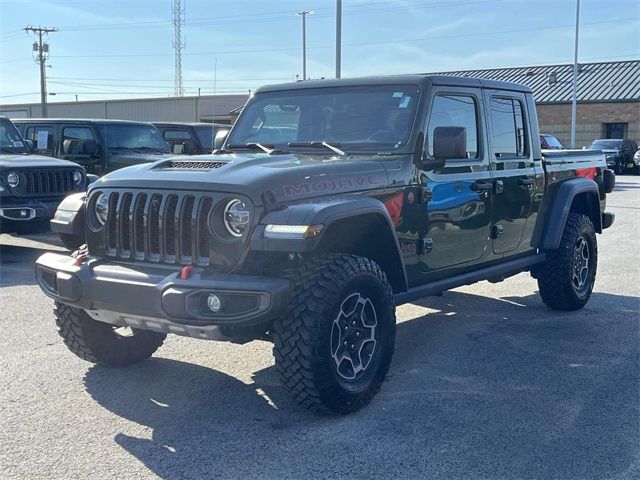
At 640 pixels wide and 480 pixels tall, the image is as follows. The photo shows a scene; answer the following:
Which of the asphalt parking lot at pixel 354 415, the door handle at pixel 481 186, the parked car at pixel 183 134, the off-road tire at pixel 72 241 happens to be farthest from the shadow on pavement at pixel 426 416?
the parked car at pixel 183 134

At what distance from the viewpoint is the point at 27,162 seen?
9391 mm

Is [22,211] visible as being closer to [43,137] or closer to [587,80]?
[43,137]

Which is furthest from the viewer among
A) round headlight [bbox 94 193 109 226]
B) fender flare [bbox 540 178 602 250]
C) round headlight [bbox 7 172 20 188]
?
round headlight [bbox 7 172 20 188]

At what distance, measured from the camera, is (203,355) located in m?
5.29

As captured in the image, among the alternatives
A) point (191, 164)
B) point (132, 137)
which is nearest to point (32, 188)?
point (132, 137)

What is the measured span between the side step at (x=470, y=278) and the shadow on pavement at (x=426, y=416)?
52cm

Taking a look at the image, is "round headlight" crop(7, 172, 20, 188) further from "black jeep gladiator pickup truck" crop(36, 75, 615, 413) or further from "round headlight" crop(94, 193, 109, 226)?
"round headlight" crop(94, 193, 109, 226)

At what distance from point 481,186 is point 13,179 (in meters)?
6.31

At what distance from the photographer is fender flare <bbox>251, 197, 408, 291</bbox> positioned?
3703 millimetres

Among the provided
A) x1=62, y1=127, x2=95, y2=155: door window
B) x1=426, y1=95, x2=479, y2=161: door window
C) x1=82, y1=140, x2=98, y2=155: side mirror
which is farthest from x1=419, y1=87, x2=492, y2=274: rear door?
x1=62, y1=127, x2=95, y2=155: door window

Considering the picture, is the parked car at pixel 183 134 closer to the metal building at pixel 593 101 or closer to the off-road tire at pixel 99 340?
the off-road tire at pixel 99 340

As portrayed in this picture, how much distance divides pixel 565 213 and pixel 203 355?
3399 millimetres

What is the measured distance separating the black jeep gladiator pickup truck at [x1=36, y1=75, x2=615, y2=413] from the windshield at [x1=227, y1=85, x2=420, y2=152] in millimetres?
11

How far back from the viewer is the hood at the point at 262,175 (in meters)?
3.92
